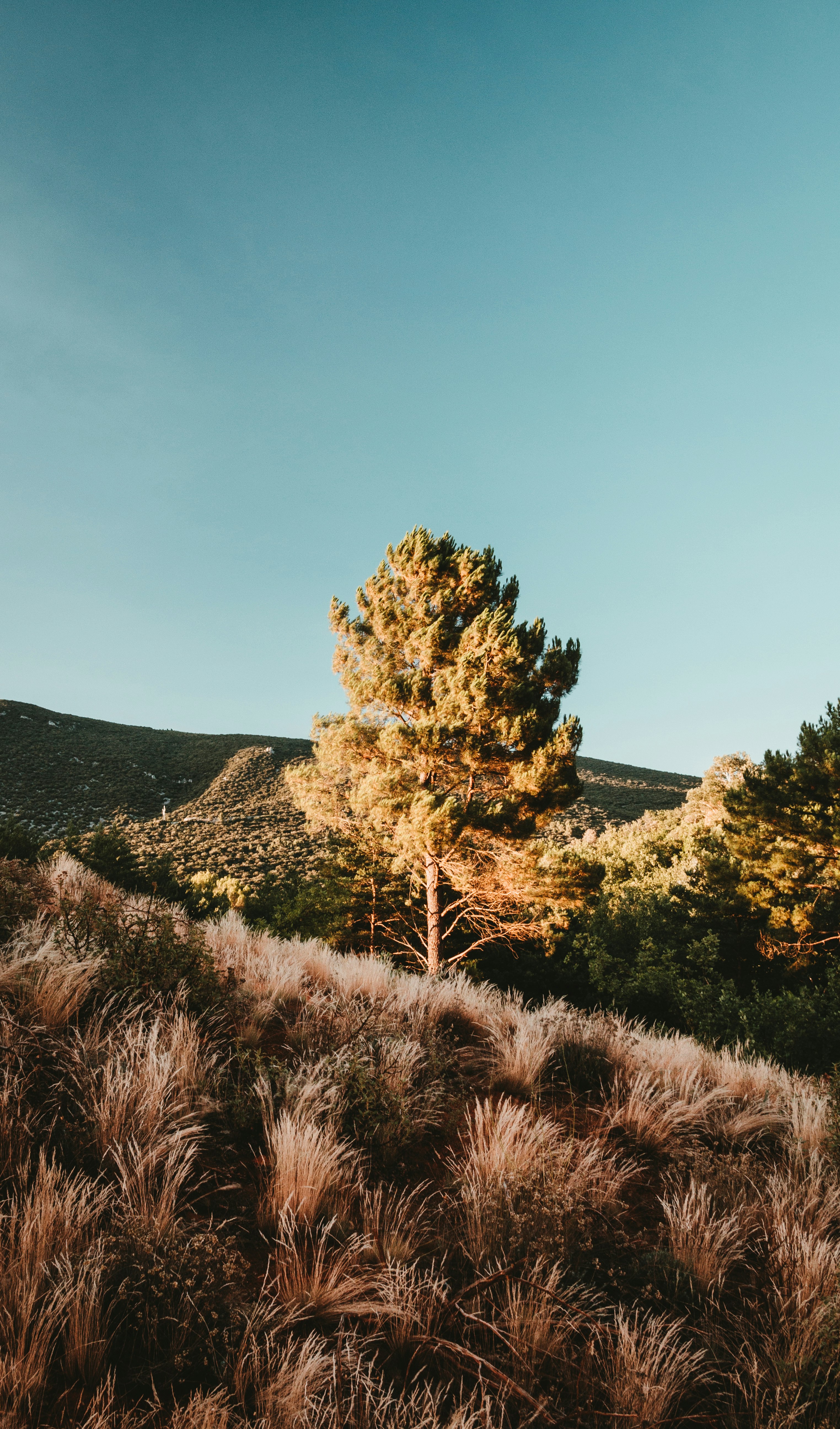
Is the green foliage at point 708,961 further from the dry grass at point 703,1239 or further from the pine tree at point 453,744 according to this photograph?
the dry grass at point 703,1239

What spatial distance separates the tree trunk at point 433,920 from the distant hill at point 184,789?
513 inches

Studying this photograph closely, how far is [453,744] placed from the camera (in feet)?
41.4

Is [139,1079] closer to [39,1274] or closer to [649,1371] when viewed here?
[39,1274]

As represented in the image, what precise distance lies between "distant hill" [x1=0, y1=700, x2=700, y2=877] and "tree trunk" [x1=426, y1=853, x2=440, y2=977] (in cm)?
1304

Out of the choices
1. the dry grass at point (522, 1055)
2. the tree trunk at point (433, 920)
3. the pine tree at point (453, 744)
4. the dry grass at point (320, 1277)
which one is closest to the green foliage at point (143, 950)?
the dry grass at point (320, 1277)

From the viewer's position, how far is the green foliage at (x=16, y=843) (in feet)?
45.4

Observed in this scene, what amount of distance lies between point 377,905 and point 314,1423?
19.0m

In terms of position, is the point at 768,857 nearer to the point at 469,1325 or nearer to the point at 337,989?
the point at 337,989

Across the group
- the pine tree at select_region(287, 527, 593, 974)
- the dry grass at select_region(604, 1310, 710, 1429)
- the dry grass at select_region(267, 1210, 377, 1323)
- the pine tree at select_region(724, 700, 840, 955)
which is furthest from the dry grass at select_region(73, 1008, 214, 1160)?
the pine tree at select_region(724, 700, 840, 955)

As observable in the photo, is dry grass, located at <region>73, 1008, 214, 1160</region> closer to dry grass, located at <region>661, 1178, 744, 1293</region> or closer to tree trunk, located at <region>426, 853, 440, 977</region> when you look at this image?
dry grass, located at <region>661, 1178, 744, 1293</region>

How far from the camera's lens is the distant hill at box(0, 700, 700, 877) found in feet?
115

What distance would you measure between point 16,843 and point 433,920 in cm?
1161

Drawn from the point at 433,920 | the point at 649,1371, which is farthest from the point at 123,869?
the point at 649,1371

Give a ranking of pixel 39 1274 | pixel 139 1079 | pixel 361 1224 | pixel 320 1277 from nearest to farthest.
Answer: pixel 39 1274 → pixel 320 1277 → pixel 361 1224 → pixel 139 1079
